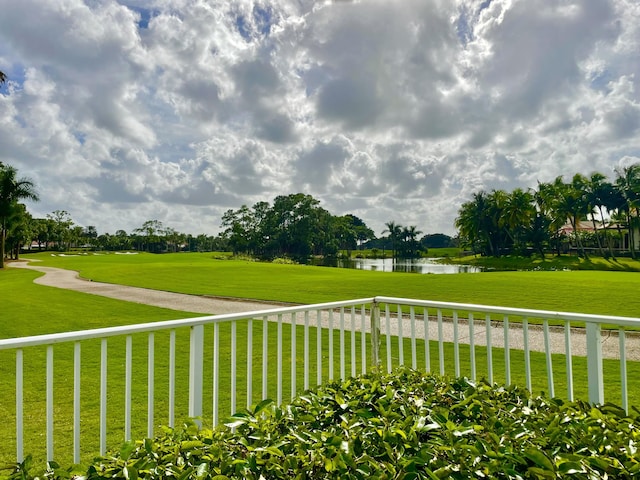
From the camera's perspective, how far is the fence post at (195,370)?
2270mm

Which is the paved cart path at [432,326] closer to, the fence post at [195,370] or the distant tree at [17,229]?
the fence post at [195,370]

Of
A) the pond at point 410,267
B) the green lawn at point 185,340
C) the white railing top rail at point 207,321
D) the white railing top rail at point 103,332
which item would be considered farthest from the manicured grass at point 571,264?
the white railing top rail at point 103,332

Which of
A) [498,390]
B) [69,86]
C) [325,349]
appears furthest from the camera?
[69,86]

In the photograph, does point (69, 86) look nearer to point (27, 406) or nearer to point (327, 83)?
point (327, 83)

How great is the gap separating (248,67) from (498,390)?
10037 mm

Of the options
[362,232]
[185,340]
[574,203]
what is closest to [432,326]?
[185,340]

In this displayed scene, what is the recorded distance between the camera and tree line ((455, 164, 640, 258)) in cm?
3703

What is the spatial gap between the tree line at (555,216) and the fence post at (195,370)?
1723 inches

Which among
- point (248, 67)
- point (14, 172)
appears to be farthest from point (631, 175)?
point (14, 172)

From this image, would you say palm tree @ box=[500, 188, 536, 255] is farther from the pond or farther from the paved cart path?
the paved cart path

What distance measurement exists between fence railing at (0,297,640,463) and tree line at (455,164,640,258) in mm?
37972

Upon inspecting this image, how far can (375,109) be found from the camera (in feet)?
38.8

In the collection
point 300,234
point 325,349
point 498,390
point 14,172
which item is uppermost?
point 14,172

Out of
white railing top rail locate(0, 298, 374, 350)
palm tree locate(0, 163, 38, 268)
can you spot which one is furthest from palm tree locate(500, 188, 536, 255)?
white railing top rail locate(0, 298, 374, 350)
